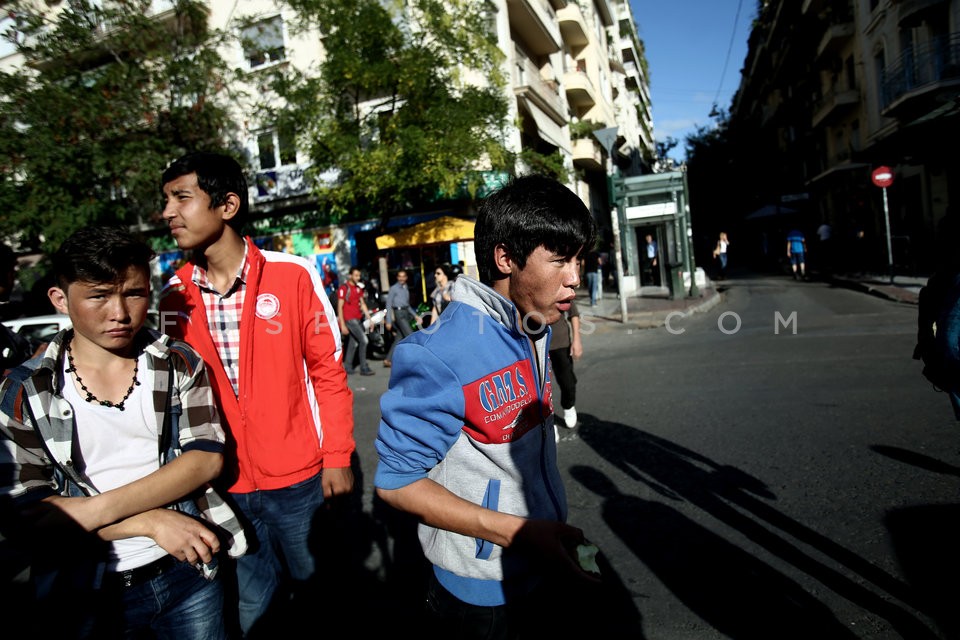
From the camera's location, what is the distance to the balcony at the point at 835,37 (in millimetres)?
28078

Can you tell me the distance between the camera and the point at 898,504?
3.67 meters

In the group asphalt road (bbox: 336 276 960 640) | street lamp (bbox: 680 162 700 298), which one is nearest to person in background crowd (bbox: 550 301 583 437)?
asphalt road (bbox: 336 276 960 640)

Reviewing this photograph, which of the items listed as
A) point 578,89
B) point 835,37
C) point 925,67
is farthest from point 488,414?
point 835,37

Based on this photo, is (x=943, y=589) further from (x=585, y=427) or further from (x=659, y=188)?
(x=659, y=188)

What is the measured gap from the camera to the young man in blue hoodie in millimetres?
1417

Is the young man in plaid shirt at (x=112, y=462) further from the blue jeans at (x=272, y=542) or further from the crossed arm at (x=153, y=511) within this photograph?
the blue jeans at (x=272, y=542)

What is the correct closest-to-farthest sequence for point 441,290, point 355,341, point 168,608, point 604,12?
point 168,608
point 441,290
point 355,341
point 604,12

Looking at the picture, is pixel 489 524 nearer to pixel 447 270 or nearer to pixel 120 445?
pixel 120 445

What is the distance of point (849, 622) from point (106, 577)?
113 inches

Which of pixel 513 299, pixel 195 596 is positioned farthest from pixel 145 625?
pixel 513 299

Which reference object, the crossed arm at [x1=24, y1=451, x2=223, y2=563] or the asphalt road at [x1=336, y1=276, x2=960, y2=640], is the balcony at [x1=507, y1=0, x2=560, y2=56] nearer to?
the asphalt road at [x1=336, y1=276, x2=960, y2=640]

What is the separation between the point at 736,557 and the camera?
3.26m

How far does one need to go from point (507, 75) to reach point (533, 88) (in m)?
3.56

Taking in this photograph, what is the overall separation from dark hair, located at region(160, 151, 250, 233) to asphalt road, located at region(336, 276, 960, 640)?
6.27 feet
